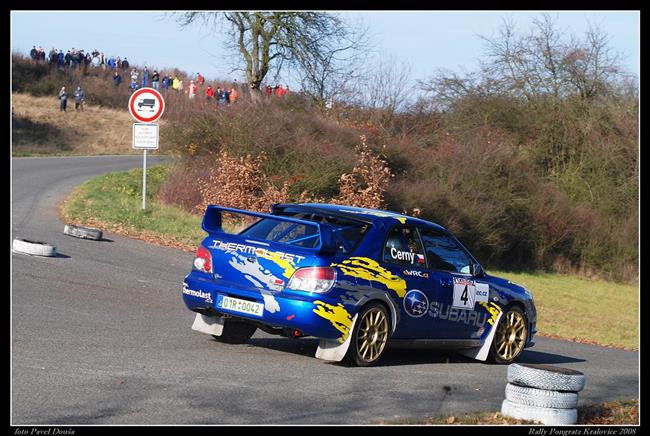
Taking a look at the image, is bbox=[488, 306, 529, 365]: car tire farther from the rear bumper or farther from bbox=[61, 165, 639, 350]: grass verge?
bbox=[61, 165, 639, 350]: grass verge

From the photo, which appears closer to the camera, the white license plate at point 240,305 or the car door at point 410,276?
the white license plate at point 240,305

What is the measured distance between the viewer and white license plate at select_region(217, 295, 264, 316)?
928cm

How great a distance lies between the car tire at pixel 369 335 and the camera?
9.36 meters

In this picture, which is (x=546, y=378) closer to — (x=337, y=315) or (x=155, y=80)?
(x=337, y=315)

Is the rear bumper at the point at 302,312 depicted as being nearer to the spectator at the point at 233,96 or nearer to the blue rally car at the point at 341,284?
the blue rally car at the point at 341,284

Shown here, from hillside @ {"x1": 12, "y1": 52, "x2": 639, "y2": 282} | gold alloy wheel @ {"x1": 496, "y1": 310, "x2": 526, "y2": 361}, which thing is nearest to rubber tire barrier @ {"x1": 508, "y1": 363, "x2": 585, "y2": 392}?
gold alloy wheel @ {"x1": 496, "y1": 310, "x2": 526, "y2": 361}

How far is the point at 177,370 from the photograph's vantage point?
835cm

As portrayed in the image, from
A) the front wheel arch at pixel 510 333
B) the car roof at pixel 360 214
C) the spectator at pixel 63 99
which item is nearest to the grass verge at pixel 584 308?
the front wheel arch at pixel 510 333

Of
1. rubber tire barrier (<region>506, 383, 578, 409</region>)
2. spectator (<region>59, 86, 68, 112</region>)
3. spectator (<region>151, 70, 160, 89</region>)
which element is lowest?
rubber tire barrier (<region>506, 383, 578, 409</region>)

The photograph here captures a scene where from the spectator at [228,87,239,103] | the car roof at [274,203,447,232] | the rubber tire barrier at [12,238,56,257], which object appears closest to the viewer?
the car roof at [274,203,447,232]

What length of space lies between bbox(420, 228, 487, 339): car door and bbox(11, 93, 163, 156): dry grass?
35.6 metres

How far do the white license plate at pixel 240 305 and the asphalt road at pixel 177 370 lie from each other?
482mm
